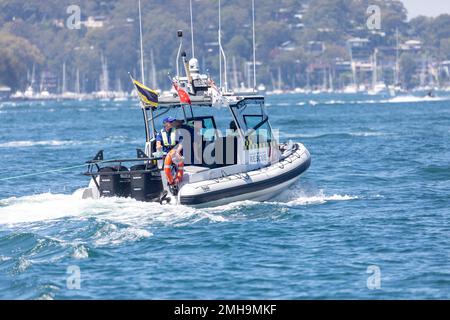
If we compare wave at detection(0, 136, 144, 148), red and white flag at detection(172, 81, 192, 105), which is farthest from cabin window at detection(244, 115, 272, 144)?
wave at detection(0, 136, 144, 148)

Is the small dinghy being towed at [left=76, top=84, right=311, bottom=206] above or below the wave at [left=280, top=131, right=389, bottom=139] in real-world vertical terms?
above

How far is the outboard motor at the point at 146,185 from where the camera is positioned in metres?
21.4

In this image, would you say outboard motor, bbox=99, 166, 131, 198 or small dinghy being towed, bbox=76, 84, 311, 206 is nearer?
small dinghy being towed, bbox=76, 84, 311, 206

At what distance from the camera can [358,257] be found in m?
17.5

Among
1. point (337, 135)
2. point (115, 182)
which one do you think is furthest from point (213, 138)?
point (337, 135)

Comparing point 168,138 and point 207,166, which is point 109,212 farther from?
point 207,166

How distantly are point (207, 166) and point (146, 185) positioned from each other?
79.8 inches

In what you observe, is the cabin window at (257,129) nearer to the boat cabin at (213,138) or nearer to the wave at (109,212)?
the boat cabin at (213,138)

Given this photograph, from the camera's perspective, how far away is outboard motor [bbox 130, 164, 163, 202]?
2141cm

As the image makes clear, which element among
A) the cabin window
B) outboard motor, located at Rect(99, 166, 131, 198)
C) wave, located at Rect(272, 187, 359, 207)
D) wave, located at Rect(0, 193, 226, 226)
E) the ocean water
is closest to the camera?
the ocean water

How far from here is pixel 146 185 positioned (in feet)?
70.5

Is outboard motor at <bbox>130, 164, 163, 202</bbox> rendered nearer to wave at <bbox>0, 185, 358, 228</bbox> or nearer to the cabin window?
wave at <bbox>0, 185, 358, 228</bbox>

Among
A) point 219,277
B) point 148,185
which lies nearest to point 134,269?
point 219,277

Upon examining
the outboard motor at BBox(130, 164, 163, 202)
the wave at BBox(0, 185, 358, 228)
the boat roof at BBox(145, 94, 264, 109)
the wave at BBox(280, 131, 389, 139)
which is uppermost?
the boat roof at BBox(145, 94, 264, 109)
